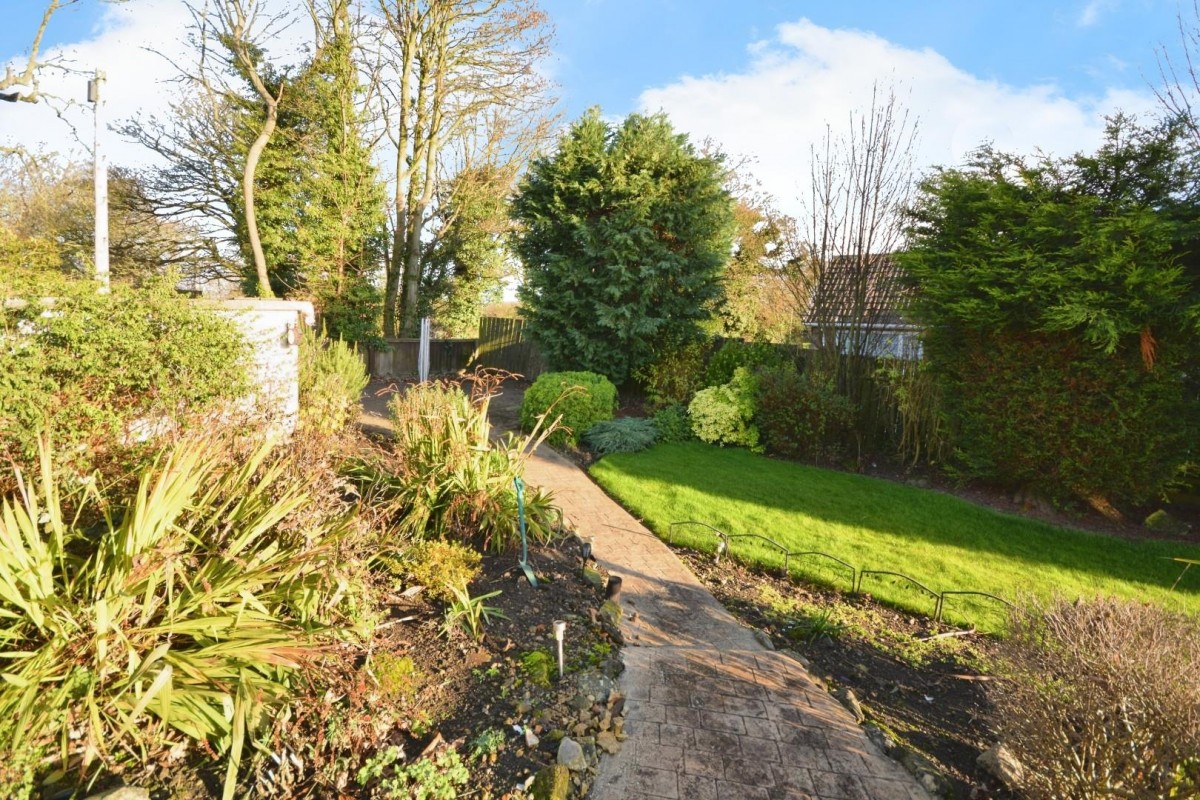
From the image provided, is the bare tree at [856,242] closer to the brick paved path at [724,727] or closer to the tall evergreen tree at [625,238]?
the tall evergreen tree at [625,238]

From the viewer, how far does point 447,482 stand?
4.39m

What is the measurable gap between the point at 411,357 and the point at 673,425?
32.8 ft

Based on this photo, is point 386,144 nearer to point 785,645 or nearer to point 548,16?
point 548,16

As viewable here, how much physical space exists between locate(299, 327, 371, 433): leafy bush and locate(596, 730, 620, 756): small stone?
4.65m

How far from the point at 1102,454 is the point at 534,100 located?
15.3 m

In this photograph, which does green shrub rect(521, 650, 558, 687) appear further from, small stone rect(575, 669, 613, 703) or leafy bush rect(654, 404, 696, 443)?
leafy bush rect(654, 404, 696, 443)

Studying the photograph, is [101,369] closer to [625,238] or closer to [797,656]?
[797,656]

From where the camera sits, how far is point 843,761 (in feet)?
8.54

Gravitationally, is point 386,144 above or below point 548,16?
below

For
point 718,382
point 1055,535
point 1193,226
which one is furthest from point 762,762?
point 718,382

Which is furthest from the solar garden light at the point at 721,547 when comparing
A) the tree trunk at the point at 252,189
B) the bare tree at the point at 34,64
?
the tree trunk at the point at 252,189

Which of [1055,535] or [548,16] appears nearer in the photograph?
[1055,535]

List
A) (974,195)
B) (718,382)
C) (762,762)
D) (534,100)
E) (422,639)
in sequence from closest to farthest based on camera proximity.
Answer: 1. (762,762)
2. (422,639)
3. (974,195)
4. (718,382)
5. (534,100)

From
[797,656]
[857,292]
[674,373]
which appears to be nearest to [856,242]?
[857,292]
